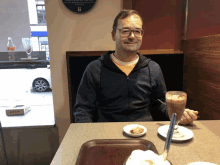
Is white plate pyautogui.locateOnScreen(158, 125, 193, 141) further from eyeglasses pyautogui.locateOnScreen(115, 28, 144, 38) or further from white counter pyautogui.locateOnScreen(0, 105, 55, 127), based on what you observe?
white counter pyautogui.locateOnScreen(0, 105, 55, 127)

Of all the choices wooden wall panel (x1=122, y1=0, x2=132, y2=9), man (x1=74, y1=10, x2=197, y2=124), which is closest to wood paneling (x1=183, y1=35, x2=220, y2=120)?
man (x1=74, y1=10, x2=197, y2=124)

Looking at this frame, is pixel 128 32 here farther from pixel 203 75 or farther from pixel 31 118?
pixel 31 118

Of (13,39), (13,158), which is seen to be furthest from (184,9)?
(13,158)

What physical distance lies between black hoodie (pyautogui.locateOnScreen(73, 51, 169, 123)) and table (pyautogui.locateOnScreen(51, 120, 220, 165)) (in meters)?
0.41

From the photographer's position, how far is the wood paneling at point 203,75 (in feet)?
4.78

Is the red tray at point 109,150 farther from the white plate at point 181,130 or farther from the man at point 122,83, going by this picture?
the man at point 122,83

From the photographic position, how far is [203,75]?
1682 millimetres

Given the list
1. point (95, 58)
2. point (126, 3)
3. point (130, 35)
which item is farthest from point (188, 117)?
point (126, 3)

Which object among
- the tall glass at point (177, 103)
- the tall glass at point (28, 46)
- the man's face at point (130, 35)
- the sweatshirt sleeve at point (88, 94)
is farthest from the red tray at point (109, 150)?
the tall glass at point (28, 46)

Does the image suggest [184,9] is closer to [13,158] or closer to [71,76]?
[71,76]

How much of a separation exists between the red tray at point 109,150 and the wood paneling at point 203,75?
3.38 ft

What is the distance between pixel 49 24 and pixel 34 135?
142 centimetres

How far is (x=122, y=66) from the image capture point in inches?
58.2

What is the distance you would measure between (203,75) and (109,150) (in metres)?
1.41
